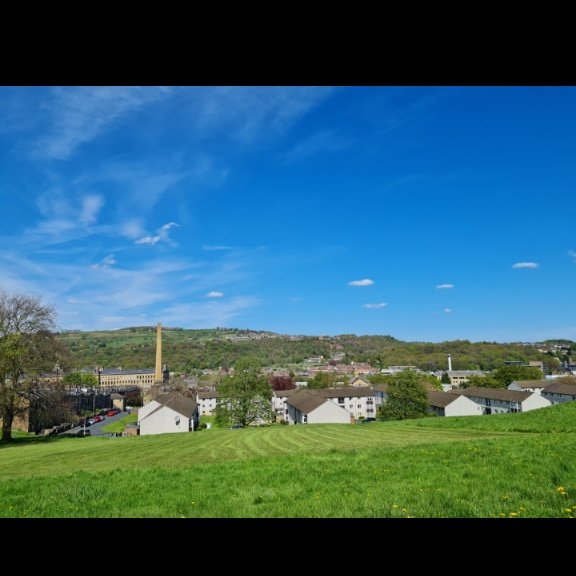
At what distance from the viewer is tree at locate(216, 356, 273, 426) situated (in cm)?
3059

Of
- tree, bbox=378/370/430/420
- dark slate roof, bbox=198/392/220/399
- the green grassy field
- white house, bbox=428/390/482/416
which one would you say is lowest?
dark slate roof, bbox=198/392/220/399

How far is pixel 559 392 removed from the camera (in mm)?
48188

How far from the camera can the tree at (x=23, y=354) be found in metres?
16.7

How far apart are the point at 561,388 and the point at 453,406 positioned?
16901 millimetres

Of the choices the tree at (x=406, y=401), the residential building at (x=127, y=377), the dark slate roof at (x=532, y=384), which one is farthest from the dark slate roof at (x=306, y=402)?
the residential building at (x=127, y=377)

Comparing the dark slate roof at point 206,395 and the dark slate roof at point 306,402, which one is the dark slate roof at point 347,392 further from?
the dark slate roof at point 206,395

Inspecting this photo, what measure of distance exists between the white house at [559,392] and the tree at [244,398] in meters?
36.2

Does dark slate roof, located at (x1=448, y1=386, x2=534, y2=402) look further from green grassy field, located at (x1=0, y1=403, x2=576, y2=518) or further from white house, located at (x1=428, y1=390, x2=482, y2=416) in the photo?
green grassy field, located at (x1=0, y1=403, x2=576, y2=518)

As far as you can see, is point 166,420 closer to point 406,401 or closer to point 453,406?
point 406,401

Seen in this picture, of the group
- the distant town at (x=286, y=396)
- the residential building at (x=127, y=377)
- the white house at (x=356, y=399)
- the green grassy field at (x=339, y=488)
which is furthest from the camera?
the residential building at (x=127, y=377)

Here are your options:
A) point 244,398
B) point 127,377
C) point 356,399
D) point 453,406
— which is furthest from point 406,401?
point 127,377

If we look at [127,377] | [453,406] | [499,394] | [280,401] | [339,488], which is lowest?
[280,401]

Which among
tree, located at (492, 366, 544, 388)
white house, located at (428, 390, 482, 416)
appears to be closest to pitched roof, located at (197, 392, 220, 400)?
white house, located at (428, 390, 482, 416)
